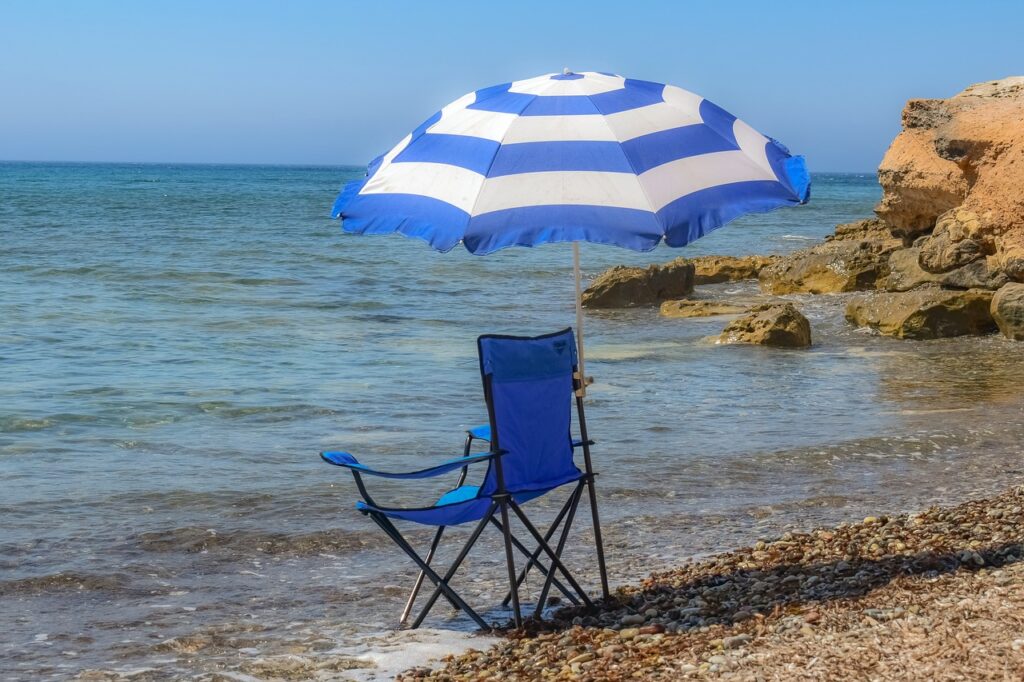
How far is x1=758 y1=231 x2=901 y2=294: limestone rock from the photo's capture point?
1961 cm

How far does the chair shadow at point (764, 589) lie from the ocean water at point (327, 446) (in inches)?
21.6

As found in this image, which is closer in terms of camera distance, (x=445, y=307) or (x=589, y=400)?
(x=589, y=400)

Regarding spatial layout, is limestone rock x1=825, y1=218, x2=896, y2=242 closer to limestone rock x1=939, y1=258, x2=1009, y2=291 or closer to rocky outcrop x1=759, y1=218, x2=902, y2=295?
rocky outcrop x1=759, y1=218, x2=902, y2=295

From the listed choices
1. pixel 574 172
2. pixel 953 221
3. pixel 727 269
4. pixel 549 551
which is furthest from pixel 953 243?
pixel 574 172

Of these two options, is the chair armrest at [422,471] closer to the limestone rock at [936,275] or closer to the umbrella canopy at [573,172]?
the umbrella canopy at [573,172]

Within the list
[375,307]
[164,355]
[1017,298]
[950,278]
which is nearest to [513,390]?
[164,355]

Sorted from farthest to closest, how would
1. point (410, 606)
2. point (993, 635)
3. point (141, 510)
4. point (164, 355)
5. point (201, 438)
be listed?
point (164, 355) < point (201, 438) < point (141, 510) < point (410, 606) < point (993, 635)

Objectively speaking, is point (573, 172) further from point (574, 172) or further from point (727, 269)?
point (727, 269)

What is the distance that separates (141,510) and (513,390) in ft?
11.7

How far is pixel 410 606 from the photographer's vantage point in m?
5.29

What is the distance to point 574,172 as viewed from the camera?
4.55 m

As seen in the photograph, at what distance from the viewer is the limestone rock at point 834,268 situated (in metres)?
19.6

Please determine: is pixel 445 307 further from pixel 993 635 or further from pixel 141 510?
pixel 993 635

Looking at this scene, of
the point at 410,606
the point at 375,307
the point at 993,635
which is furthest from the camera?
the point at 375,307
